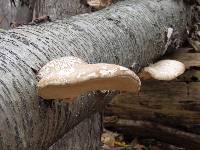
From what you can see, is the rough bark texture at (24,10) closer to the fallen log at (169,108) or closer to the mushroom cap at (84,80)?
the fallen log at (169,108)

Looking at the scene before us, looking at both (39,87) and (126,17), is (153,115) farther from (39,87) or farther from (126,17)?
(39,87)

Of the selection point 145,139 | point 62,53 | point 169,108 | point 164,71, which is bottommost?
point 145,139

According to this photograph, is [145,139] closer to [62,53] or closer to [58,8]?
[58,8]

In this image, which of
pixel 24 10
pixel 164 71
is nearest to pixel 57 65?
pixel 164 71

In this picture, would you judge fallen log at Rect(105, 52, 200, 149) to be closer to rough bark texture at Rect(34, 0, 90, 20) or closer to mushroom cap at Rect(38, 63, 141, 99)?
rough bark texture at Rect(34, 0, 90, 20)

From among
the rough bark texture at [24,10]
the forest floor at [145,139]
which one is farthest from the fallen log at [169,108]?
the rough bark texture at [24,10]

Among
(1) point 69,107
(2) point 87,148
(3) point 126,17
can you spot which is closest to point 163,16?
(3) point 126,17

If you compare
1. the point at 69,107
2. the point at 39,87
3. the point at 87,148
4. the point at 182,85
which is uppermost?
the point at 39,87
